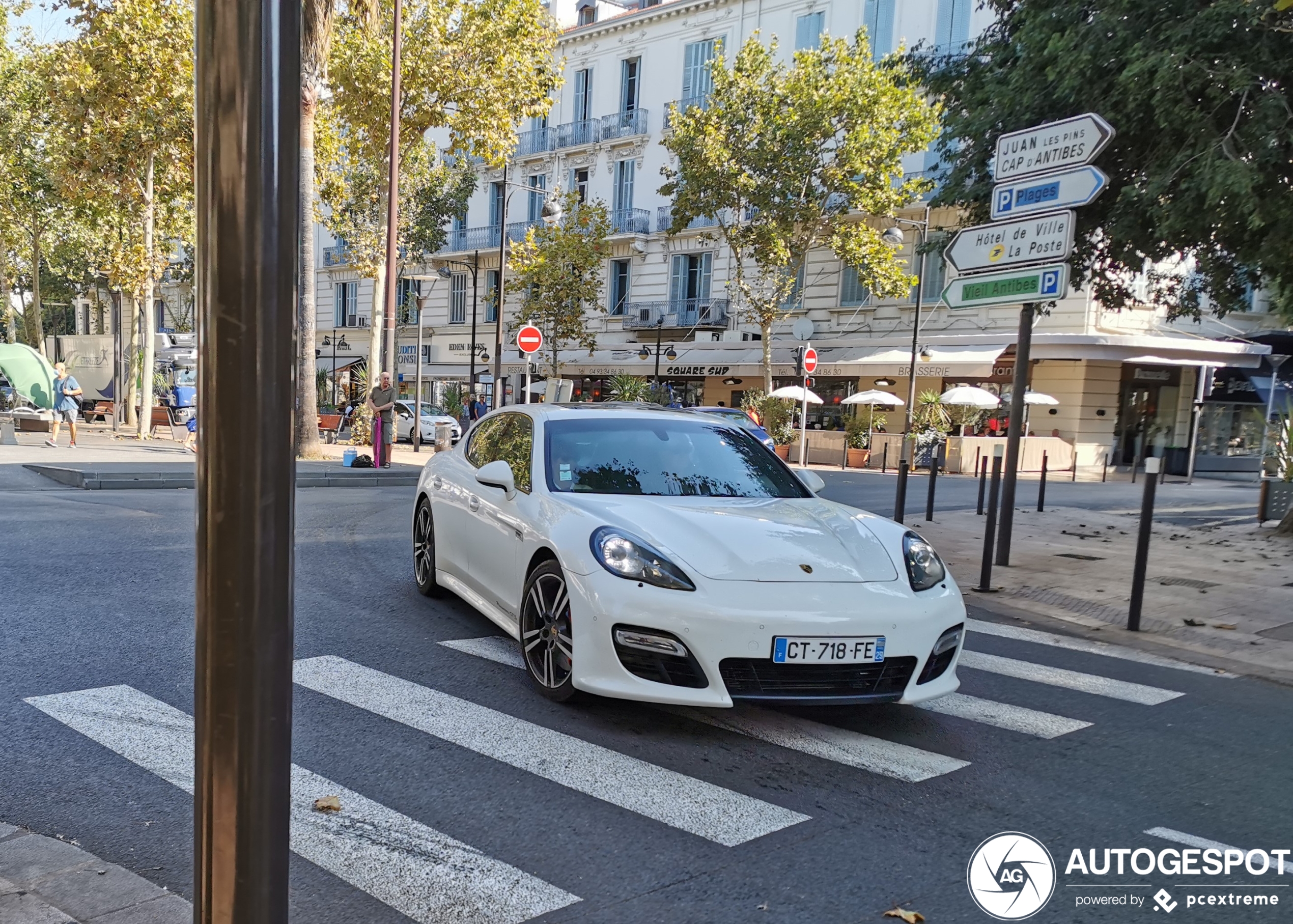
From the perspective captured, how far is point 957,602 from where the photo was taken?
4777 mm

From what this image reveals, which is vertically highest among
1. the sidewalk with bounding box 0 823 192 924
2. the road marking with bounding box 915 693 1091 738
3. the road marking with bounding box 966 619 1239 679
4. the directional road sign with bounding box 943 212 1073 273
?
the directional road sign with bounding box 943 212 1073 273

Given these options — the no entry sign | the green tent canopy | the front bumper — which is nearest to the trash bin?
the no entry sign

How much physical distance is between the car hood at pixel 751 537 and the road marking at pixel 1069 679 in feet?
4.94

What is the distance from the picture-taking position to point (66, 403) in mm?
20984

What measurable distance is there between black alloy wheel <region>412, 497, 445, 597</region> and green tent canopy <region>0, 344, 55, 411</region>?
68.5ft

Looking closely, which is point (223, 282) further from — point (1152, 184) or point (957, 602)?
point (1152, 184)

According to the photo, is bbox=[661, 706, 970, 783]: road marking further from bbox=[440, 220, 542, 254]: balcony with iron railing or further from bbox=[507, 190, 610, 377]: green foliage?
bbox=[440, 220, 542, 254]: balcony with iron railing

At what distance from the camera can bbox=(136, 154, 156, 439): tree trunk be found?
25.0 metres

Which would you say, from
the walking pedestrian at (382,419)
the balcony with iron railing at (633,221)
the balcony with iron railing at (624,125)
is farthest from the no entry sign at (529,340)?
the balcony with iron railing at (624,125)

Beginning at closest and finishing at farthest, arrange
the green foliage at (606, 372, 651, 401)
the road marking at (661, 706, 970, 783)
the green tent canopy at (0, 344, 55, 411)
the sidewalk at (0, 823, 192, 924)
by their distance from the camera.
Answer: the sidewalk at (0, 823, 192, 924) → the road marking at (661, 706, 970, 783) → the green tent canopy at (0, 344, 55, 411) → the green foliage at (606, 372, 651, 401)

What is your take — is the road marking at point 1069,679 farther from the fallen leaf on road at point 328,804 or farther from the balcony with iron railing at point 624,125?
the balcony with iron railing at point 624,125

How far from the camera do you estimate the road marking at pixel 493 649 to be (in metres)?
5.59

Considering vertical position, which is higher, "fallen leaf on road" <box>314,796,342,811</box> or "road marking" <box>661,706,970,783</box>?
"fallen leaf on road" <box>314,796,342,811</box>

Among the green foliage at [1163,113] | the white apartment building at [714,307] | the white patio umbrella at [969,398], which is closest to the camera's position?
the green foliage at [1163,113]
